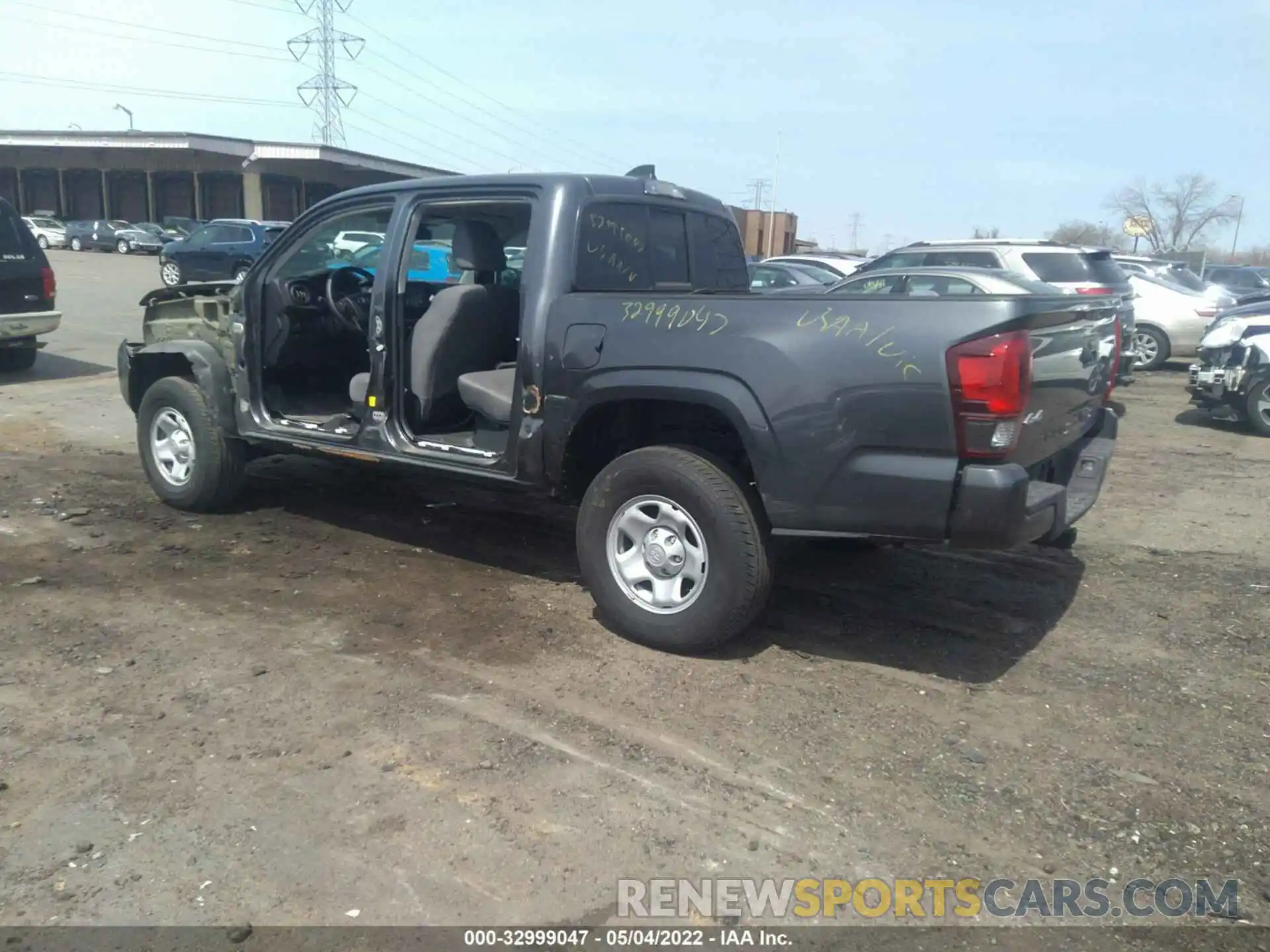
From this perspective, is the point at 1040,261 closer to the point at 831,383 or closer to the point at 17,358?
the point at 831,383

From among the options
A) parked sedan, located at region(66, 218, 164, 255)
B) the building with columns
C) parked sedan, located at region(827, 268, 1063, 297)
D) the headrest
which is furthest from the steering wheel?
the building with columns

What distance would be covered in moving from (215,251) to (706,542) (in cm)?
2355

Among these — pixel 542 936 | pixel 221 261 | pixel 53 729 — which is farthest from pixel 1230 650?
pixel 221 261

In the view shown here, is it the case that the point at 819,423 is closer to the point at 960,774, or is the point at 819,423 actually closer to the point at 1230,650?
the point at 960,774

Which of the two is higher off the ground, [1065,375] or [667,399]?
[1065,375]

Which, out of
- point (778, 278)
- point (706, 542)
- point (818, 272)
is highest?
point (818, 272)

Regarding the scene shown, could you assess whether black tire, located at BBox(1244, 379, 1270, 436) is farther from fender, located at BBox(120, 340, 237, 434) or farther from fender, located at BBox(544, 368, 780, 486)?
fender, located at BBox(120, 340, 237, 434)

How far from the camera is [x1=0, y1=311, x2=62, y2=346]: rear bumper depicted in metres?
10.8

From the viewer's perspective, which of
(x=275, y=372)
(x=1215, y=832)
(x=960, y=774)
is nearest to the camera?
(x=1215, y=832)

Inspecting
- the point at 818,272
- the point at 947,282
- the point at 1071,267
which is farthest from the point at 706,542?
the point at 818,272

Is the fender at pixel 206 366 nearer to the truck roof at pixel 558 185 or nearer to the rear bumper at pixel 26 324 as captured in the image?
the truck roof at pixel 558 185

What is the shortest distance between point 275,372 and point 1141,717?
4.72 metres

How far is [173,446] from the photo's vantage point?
6.20 metres

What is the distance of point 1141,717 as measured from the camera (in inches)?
150
